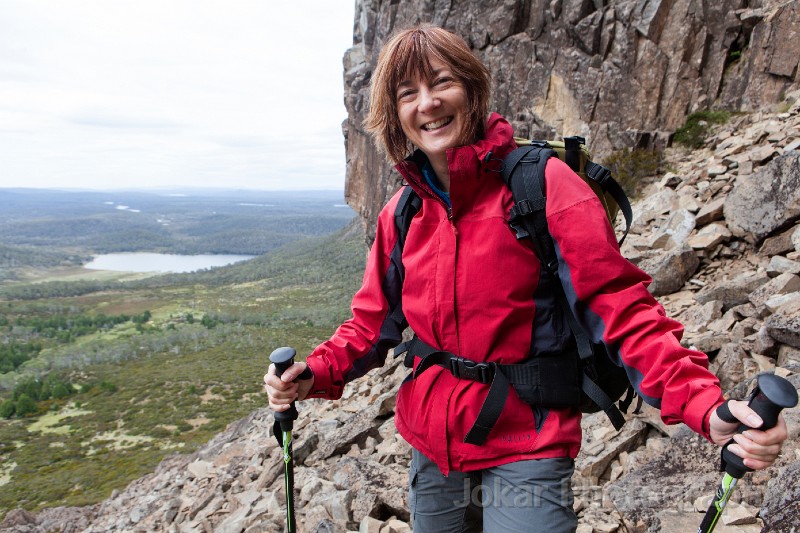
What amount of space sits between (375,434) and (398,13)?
21.0m

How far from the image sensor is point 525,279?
6.82 ft

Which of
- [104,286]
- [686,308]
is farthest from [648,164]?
[104,286]

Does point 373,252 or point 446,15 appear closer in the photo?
point 373,252

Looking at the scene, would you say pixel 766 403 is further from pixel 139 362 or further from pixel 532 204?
pixel 139 362

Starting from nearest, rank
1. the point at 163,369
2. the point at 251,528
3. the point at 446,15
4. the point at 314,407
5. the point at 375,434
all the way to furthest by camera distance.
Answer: the point at 251,528 < the point at 375,434 < the point at 314,407 < the point at 446,15 < the point at 163,369

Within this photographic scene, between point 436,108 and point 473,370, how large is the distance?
3.84 feet

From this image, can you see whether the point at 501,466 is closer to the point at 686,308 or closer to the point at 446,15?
the point at 686,308

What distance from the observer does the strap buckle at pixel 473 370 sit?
6.98 feet

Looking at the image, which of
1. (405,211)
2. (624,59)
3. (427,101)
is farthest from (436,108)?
(624,59)

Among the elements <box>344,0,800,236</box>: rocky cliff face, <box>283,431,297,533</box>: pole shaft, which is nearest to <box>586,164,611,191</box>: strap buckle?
<box>283,431,297,533</box>: pole shaft

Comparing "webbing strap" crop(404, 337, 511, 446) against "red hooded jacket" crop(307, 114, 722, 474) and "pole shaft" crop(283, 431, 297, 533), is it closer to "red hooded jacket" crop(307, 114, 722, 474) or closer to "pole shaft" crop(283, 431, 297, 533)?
"red hooded jacket" crop(307, 114, 722, 474)

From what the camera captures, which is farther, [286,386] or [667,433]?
[667,433]

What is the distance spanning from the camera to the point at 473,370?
214 cm

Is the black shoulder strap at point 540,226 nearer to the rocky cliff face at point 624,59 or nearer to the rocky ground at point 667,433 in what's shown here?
the rocky ground at point 667,433
